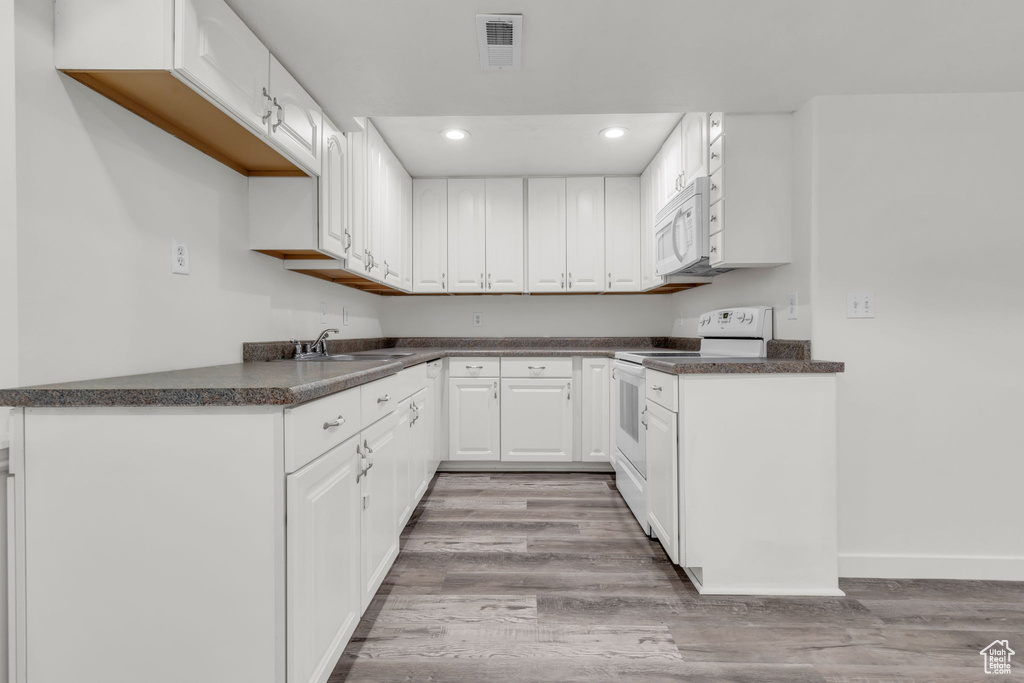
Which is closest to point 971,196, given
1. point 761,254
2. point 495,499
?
point 761,254

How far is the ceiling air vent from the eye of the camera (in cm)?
144

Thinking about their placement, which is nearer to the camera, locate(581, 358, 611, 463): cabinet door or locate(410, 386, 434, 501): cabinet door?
locate(410, 386, 434, 501): cabinet door

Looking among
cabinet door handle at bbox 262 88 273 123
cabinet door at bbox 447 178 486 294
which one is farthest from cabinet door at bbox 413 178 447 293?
cabinet door handle at bbox 262 88 273 123

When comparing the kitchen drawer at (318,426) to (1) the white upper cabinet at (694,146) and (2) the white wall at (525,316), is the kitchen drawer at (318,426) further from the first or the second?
(2) the white wall at (525,316)

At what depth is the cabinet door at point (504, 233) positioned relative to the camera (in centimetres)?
357

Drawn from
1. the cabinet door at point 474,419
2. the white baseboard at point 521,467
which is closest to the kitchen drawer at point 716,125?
the cabinet door at point 474,419

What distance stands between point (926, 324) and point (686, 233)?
1043 mm

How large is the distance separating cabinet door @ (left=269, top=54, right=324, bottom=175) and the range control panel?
2.09 m

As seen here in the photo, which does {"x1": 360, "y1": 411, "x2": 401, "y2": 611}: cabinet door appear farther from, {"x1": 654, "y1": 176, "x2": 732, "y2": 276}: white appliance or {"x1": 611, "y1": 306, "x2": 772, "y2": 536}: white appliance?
{"x1": 654, "y1": 176, "x2": 732, "y2": 276}: white appliance

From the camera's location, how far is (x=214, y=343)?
1747mm

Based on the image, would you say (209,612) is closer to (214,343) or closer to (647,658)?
(214,343)

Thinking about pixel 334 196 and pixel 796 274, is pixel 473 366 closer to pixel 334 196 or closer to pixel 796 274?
pixel 334 196

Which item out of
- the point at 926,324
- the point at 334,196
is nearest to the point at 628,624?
the point at 926,324

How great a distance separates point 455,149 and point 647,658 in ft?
9.27
